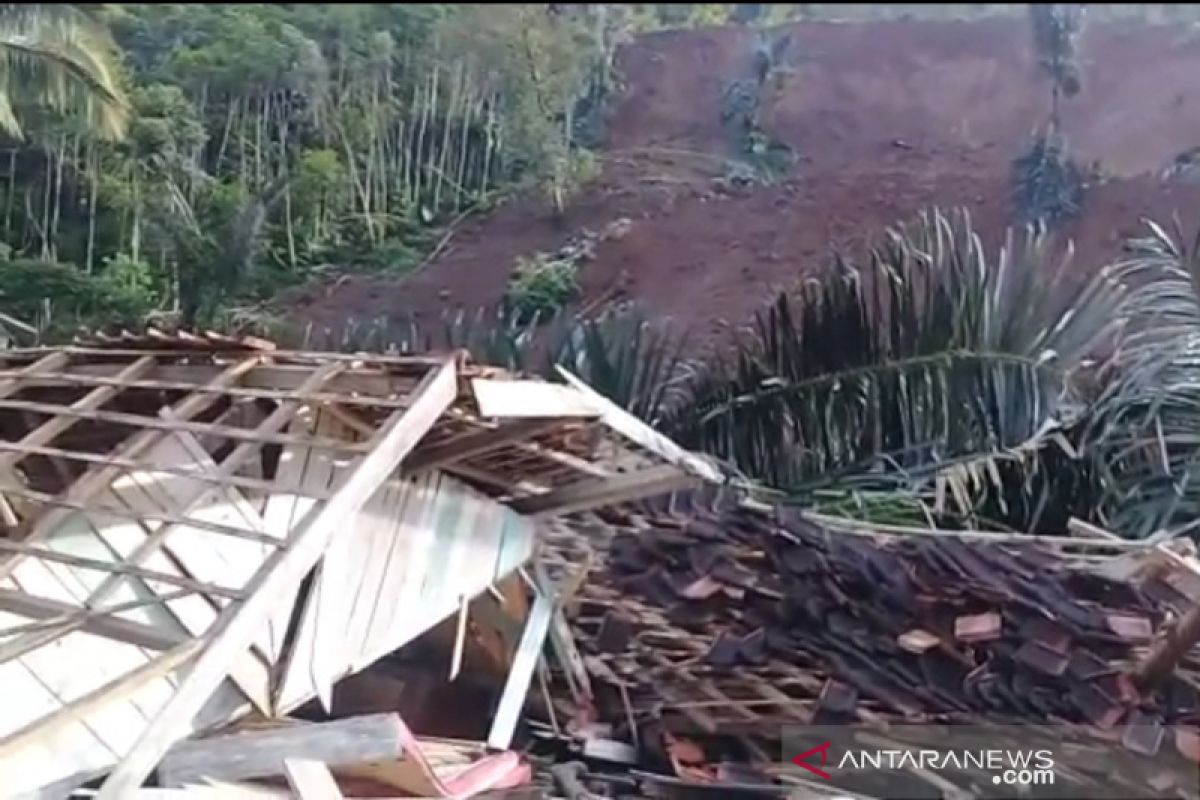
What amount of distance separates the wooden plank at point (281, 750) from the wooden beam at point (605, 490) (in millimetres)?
1675

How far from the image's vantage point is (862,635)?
4219 millimetres

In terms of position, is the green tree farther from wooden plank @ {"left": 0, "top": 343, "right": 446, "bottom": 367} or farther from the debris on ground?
wooden plank @ {"left": 0, "top": 343, "right": 446, "bottom": 367}

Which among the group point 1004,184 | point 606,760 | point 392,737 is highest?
point 1004,184

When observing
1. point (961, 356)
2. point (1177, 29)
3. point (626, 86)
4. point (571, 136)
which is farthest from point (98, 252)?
point (1177, 29)

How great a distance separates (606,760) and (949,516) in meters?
1.64

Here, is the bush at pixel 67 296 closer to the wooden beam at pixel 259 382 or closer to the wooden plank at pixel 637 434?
the wooden beam at pixel 259 382

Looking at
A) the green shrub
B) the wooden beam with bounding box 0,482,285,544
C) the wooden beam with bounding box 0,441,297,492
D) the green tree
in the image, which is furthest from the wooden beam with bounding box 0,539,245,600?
the green tree

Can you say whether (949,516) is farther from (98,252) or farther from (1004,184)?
(98,252)

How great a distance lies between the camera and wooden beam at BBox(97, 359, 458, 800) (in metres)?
2.36

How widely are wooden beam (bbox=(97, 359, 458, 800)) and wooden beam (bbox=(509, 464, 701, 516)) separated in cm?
118

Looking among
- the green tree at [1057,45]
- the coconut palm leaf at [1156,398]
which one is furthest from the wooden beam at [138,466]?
the green tree at [1057,45]

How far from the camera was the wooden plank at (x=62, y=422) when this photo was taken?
3330mm

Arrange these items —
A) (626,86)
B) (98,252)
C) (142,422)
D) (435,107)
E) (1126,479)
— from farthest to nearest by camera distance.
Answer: (626,86), (435,107), (1126,479), (98,252), (142,422)

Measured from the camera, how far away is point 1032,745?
3459 millimetres
